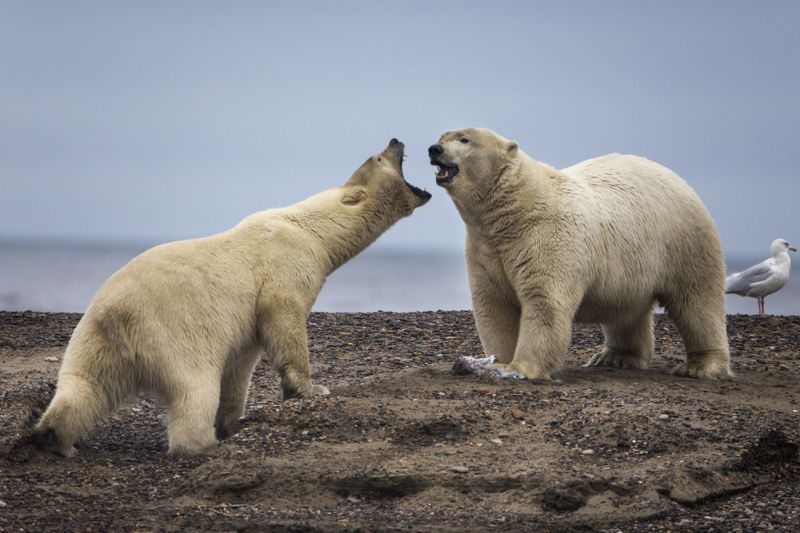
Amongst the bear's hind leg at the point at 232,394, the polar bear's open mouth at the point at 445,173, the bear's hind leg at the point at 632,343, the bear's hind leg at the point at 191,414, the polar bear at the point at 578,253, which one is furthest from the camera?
the bear's hind leg at the point at 632,343

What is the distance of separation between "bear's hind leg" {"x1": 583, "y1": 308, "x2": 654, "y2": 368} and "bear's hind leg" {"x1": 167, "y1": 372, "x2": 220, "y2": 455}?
12.7ft

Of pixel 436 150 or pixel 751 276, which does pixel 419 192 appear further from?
pixel 751 276

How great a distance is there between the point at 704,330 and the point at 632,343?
0.64 m

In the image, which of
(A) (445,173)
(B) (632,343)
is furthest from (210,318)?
(B) (632,343)

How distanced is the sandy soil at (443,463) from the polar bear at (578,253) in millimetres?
551

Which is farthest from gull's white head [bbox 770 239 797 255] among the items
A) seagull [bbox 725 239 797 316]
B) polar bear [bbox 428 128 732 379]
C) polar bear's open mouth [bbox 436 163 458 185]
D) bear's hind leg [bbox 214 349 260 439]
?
bear's hind leg [bbox 214 349 260 439]

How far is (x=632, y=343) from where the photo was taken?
916 cm

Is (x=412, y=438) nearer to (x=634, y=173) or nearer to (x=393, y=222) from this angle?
(x=393, y=222)

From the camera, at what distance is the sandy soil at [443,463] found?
17.9ft

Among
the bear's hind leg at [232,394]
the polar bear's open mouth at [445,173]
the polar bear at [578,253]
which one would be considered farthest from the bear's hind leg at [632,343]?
the bear's hind leg at [232,394]

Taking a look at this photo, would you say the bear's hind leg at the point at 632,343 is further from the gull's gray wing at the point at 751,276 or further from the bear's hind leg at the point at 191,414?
the gull's gray wing at the point at 751,276

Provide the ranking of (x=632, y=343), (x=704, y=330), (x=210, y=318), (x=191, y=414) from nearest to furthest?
1. (x=191, y=414)
2. (x=210, y=318)
3. (x=704, y=330)
4. (x=632, y=343)

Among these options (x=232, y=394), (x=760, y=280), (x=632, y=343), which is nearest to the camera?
(x=232, y=394)

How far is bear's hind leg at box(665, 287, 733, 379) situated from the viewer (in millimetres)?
8789
